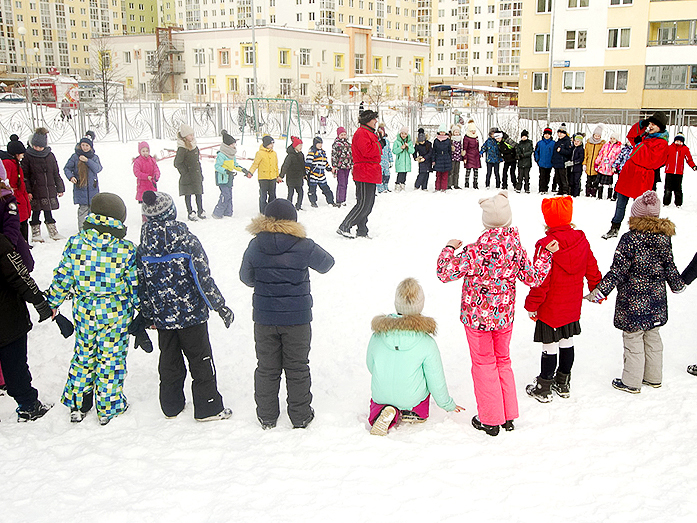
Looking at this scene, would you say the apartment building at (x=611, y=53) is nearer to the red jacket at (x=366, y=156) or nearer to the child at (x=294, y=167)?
the child at (x=294, y=167)

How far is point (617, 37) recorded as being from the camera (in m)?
35.2

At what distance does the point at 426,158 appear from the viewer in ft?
46.2

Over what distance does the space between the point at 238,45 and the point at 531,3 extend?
30650 mm

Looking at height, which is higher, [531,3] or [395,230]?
[531,3]

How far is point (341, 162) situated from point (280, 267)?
872cm

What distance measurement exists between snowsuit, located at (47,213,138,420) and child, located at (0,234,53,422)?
0.62 ft

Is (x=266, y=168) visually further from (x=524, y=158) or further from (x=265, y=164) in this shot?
(x=524, y=158)

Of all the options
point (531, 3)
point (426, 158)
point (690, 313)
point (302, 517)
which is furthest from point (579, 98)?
point (302, 517)

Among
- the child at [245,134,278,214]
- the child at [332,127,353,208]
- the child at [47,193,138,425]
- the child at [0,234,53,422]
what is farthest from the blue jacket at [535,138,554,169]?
the child at [0,234,53,422]

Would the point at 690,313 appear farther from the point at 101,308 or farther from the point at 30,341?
the point at 30,341

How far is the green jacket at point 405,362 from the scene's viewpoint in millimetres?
4297

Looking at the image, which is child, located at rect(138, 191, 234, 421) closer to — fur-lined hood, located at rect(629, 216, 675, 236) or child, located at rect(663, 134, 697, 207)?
fur-lined hood, located at rect(629, 216, 675, 236)

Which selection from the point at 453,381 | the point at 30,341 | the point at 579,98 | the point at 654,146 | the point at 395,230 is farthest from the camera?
the point at 579,98

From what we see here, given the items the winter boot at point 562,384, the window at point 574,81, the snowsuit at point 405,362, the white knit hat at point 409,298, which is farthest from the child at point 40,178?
the window at point 574,81
